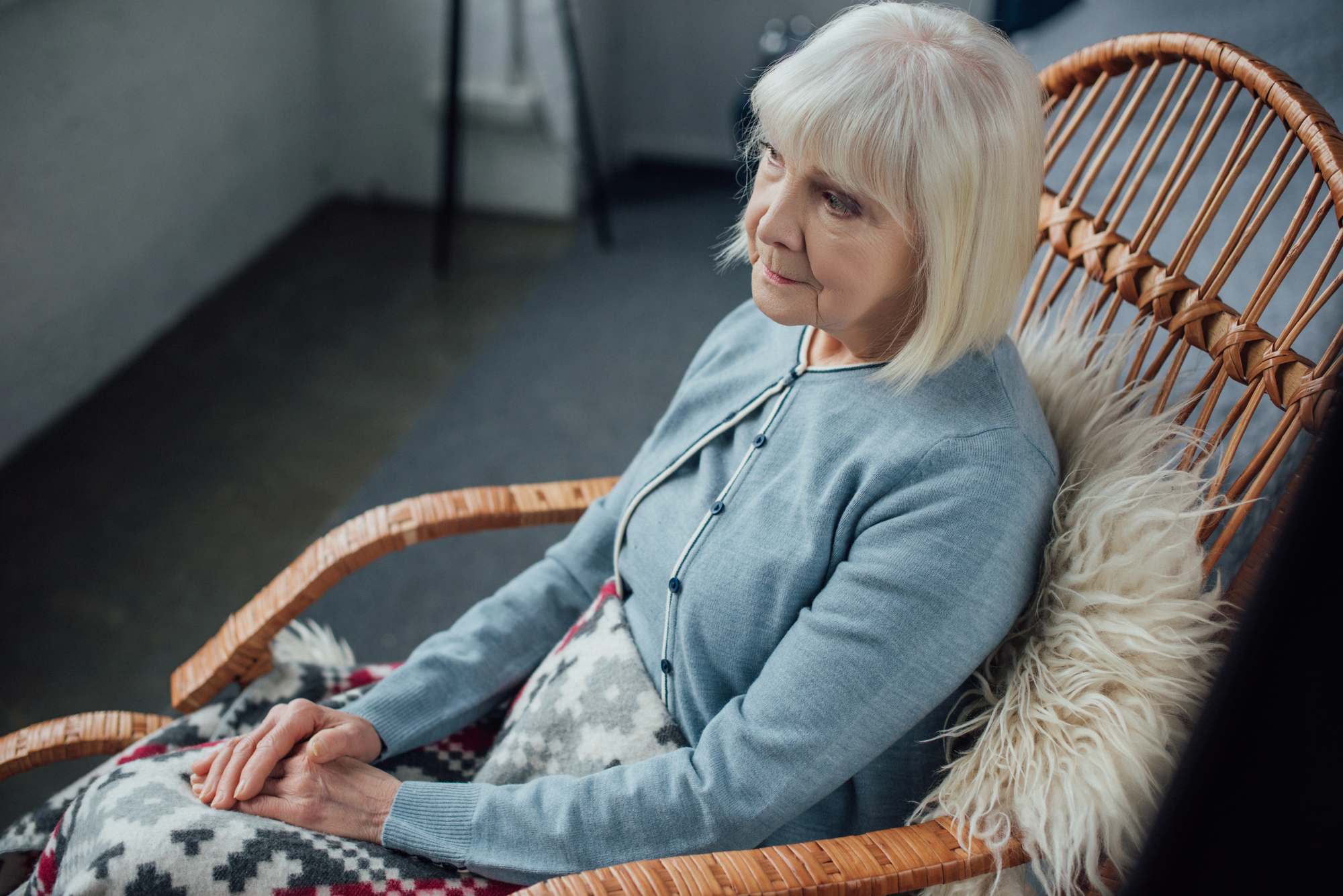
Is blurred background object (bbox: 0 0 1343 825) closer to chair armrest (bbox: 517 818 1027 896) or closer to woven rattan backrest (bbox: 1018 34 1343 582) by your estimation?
woven rattan backrest (bbox: 1018 34 1343 582)

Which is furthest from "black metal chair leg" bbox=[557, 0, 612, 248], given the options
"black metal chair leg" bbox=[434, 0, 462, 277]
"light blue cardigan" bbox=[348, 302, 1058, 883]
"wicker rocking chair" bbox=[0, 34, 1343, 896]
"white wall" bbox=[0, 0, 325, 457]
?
"light blue cardigan" bbox=[348, 302, 1058, 883]

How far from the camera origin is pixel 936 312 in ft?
2.61

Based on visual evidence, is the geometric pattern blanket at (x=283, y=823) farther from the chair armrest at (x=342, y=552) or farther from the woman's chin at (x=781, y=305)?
the woman's chin at (x=781, y=305)

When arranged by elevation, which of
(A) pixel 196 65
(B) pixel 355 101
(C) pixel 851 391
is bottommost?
(B) pixel 355 101

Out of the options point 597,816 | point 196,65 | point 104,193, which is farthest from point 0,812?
point 196,65

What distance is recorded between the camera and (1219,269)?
0.90 m

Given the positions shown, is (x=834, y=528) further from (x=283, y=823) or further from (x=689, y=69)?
(x=689, y=69)

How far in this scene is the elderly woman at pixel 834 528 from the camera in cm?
75

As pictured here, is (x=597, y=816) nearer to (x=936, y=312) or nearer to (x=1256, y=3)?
(x=936, y=312)

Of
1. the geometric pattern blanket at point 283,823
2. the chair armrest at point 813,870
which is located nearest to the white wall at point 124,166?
the geometric pattern blanket at point 283,823

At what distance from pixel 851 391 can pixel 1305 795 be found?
550 mm

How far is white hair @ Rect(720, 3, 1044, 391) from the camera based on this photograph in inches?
29.0

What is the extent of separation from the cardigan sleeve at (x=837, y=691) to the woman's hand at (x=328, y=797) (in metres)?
0.05

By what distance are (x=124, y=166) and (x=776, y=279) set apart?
209 cm
